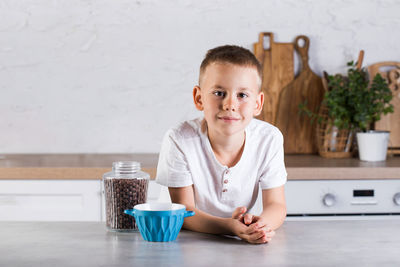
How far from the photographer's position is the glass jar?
107cm

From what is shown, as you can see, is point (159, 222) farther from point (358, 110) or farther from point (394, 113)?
point (394, 113)

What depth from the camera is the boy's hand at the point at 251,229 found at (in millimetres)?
967

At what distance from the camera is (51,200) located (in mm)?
1941

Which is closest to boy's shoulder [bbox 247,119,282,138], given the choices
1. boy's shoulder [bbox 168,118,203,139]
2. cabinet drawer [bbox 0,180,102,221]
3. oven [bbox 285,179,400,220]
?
boy's shoulder [bbox 168,118,203,139]

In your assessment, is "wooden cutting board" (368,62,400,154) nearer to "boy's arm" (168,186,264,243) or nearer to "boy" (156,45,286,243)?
"boy" (156,45,286,243)

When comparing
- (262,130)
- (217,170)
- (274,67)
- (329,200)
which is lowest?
(329,200)

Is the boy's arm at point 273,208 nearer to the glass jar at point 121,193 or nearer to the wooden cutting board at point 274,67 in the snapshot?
the glass jar at point 121,193

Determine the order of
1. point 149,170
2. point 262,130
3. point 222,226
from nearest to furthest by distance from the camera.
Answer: point 222,226
point 262,130
point 149,170

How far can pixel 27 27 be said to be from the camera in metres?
2.39

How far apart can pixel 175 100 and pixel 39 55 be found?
0.72 meters

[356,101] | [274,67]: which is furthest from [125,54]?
[356,101]

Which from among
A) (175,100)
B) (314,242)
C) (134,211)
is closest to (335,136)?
(175,100)

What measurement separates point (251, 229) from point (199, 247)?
0.12 m

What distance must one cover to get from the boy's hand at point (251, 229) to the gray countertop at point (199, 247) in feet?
0.05
